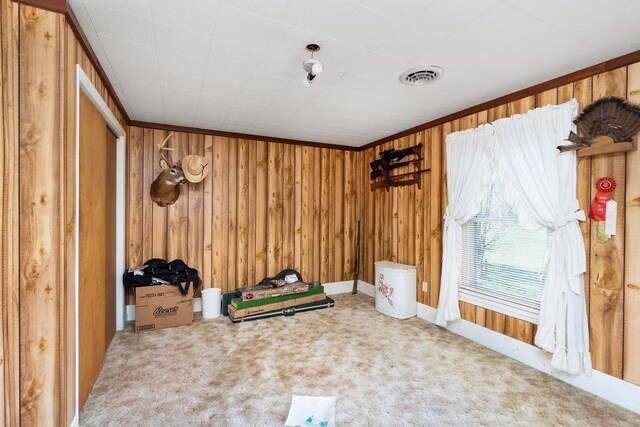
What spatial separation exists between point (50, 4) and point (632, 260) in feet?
12.7

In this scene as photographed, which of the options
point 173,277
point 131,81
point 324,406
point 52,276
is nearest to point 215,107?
point 131,81

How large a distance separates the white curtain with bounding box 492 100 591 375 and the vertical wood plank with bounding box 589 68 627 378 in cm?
7

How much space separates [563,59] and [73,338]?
3698mm

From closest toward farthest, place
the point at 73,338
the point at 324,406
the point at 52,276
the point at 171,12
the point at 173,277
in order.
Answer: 1. the point at 52,276
2. the point at 171,12
3. the point at 73,338
4. the point at 324,406
5. the point at 173,277

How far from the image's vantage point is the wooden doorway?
201 centimetres

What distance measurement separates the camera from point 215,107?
315cm

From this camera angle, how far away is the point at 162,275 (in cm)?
340

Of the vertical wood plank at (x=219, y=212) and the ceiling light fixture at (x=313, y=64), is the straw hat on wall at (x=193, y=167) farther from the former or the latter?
the ceiling light fixture at (x=313, y=64)

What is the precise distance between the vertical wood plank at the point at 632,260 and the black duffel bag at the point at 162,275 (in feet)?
12.8

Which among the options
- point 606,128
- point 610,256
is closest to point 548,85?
point 606,128

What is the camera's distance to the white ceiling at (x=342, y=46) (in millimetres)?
1626

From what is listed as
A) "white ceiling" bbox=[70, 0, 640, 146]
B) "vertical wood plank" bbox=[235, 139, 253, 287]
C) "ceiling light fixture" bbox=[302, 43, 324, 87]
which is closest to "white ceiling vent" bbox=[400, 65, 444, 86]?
"white ceiling" bbox=[70, 0, 640, 146]

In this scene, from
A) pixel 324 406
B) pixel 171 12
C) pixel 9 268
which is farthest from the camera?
pixel 324 406

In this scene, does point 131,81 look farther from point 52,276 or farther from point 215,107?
point 52,276
